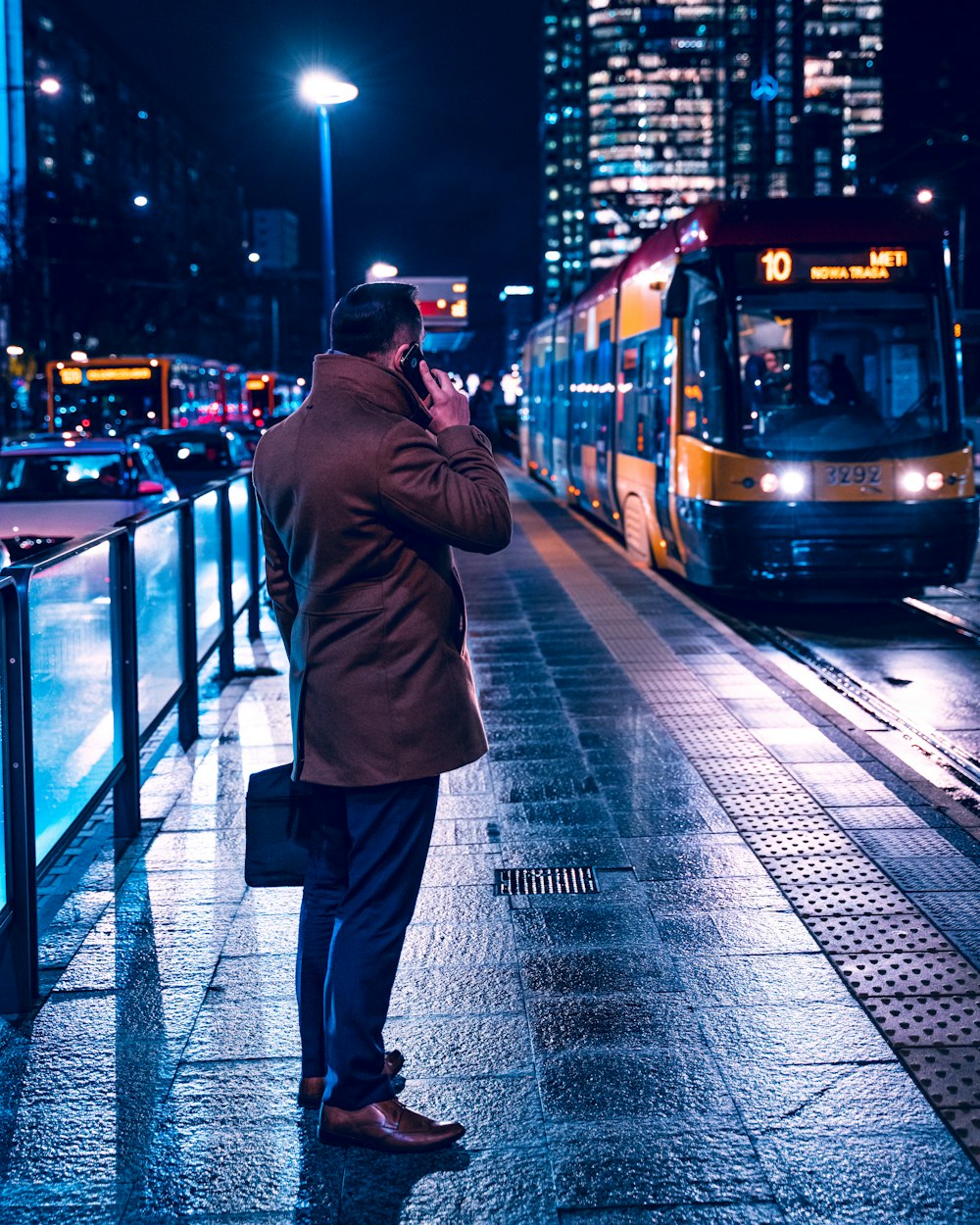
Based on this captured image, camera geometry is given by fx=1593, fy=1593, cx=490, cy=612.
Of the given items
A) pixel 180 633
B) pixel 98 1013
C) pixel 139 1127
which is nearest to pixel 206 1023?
pixel 98 1013

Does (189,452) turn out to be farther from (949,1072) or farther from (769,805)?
(949,1072)

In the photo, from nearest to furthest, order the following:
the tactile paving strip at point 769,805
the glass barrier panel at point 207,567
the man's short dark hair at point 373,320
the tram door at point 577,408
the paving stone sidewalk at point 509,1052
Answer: the paving stone sidewalk at point 509,1052, the man's short dark hair at point 373,320, the tactile paving strip at point 769,805, the glass barrier panel at point 207,567, the tram door at point 577,408

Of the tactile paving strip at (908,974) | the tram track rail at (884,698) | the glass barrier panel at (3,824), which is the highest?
the glass barrier panel at (3,824)

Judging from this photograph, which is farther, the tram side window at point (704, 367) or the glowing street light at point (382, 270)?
the glowing street light at point (382, 270)

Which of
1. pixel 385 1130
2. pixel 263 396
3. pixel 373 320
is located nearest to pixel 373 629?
pixel 373 320

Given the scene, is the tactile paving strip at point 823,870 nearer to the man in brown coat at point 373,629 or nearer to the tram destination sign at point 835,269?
the man in brown coat at point 373,629

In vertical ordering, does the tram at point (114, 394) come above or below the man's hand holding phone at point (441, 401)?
above

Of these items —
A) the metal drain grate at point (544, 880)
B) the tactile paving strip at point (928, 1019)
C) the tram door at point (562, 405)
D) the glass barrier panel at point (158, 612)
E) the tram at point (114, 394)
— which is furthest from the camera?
the tram at point (114, 394)

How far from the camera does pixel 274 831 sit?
359cm

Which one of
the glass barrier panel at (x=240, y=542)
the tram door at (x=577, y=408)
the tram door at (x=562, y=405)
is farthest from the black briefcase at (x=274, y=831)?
the tram door at (x=562, y=405)

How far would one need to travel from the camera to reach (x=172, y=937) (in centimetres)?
488

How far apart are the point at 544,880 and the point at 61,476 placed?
11.0m

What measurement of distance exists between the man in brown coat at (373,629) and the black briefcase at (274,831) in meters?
0.09

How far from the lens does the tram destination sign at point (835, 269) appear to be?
12.4 meters
